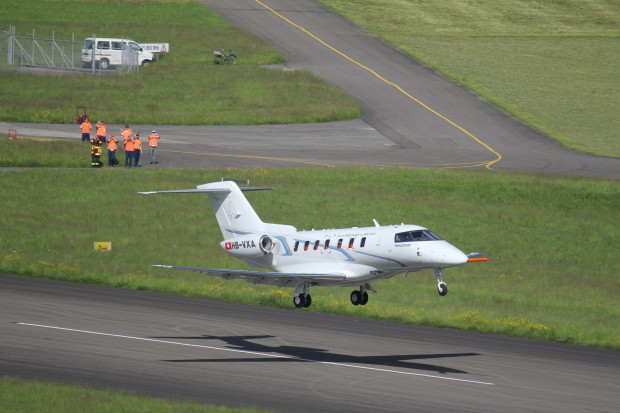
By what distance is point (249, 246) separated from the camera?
4125 centimetres

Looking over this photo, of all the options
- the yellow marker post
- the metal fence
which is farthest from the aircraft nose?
the metal fence

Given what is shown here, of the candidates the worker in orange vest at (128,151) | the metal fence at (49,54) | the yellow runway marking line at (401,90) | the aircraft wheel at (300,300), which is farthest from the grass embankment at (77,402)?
the metal fence at (49,54)

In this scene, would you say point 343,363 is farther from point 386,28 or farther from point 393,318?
point 386,28

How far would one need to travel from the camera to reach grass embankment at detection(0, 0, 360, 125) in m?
83.5

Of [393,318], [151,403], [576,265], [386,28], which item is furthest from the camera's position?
[386,28]

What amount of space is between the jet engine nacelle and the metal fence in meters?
52.8

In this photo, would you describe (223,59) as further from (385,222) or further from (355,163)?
(385,222)

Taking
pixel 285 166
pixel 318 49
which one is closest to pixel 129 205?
pixel 285 166

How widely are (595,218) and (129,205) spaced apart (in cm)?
2917

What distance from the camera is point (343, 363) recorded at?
38156 millimetres

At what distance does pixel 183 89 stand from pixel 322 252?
51.2 metres

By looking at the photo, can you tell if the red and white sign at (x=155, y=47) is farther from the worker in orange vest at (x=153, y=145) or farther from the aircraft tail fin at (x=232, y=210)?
the aircraft tail fin at (x=232, y=210)

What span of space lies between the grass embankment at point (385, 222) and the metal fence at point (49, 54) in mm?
25837

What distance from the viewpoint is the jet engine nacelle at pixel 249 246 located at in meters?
40.9
